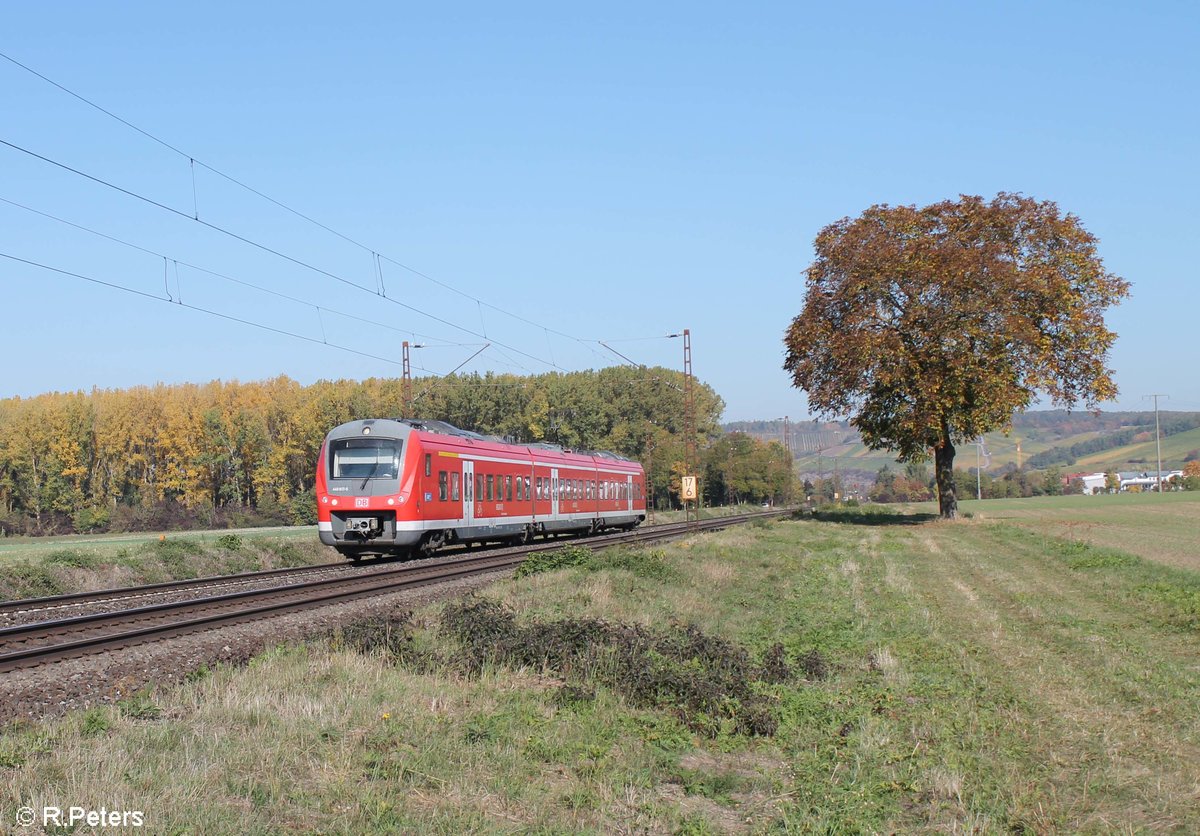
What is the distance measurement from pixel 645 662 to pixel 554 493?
28564 mm

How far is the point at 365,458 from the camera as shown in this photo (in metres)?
26.6

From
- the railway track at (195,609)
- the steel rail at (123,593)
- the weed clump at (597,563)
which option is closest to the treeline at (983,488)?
the weed clump at (597,563)

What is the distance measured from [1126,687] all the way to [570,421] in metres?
95.0

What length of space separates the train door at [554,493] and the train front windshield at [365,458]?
12708 mm

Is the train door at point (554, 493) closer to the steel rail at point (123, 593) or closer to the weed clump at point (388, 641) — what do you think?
the steel rail at point (123, 593)

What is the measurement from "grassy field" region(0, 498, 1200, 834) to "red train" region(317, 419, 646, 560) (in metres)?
10.8

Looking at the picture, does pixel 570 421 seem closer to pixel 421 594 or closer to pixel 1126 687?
pixel 421 594

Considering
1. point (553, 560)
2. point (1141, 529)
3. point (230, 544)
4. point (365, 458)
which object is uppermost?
point (365, 458)

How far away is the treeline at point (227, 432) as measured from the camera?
94188 mm

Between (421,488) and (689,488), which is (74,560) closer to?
(421,488)

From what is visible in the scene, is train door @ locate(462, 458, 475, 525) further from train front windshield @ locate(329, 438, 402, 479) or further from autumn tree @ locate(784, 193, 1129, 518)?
autumn tree @ locate(784, 193, 1129, 518)

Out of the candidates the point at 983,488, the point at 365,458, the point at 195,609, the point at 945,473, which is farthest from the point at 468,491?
the point at 983,488

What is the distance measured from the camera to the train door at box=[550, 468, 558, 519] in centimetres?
3878

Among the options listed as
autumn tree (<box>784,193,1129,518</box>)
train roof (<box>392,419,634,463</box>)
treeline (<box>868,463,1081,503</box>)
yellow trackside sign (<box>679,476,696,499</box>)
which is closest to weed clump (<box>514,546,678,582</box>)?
train roof (<box>392,419,634,463</box>)
